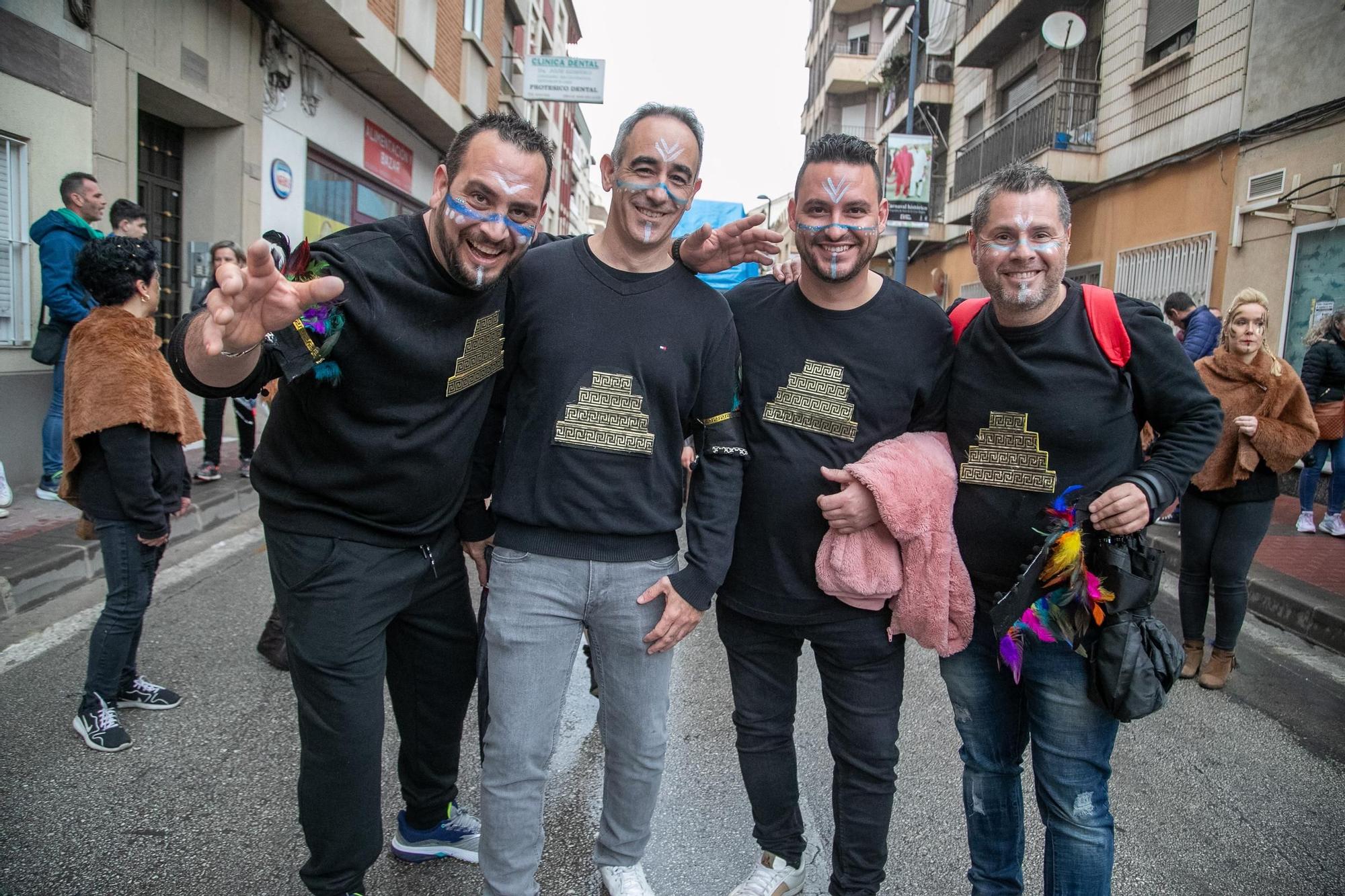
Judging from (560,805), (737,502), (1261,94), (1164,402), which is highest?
(1261,94)

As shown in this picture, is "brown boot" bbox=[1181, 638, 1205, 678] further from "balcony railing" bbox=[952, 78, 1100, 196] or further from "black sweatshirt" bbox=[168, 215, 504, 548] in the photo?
"balcony railing" bbox=[952, 78, 1100, 196]

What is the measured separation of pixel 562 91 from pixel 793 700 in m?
15.5

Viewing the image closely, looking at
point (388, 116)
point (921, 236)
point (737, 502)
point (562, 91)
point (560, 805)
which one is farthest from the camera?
point (921, 236)

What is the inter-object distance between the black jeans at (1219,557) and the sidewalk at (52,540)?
4709 mm

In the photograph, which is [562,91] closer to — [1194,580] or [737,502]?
[1194,580]

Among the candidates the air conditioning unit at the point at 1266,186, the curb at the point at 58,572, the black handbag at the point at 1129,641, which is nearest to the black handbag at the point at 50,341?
the curb at the point at 58,572

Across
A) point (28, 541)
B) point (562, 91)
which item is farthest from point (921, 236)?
point (28, 541)

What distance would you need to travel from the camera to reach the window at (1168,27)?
11914 millimetres

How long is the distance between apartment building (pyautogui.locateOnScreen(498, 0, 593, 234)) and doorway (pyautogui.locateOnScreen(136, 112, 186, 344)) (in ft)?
13.5

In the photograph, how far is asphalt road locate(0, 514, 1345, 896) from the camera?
2490mm

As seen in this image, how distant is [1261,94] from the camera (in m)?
10.0

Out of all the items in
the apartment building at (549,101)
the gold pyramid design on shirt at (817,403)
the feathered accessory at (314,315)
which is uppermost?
the apartment building at (549,101)

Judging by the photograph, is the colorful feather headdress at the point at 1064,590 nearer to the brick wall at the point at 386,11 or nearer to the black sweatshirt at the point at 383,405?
the black sweatshirt at the point at 383,405

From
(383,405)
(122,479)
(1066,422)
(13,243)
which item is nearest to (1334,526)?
(1066,422)
